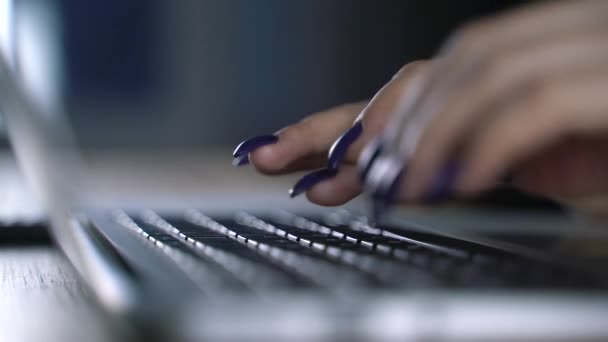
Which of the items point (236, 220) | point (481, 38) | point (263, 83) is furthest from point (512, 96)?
point (263, 83)

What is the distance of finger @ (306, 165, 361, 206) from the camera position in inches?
24.0

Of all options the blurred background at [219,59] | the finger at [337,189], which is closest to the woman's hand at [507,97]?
the finger at [337,189]

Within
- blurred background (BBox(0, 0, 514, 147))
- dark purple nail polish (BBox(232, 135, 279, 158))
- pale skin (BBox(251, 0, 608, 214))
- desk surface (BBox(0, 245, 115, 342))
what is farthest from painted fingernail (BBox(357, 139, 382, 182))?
blurred background (BBox(0, 0, 514, 147))

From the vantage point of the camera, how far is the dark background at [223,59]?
3.71 m

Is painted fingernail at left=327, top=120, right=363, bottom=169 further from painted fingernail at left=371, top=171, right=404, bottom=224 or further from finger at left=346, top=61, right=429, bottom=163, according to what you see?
painted fingernail at left=371, top=171, right=404, bottom=224

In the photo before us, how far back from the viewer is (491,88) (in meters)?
0.35

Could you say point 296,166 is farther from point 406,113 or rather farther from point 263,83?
point 263,83

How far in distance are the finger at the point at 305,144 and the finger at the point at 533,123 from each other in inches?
11.7

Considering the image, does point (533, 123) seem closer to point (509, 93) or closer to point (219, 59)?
point (509, 93)

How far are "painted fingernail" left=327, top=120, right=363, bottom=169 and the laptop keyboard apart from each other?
0.20ft

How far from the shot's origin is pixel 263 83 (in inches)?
158

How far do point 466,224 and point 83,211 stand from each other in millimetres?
323

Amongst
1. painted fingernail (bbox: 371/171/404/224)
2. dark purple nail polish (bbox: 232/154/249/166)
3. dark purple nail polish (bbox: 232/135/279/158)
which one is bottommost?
dark purple nail polish (bbox: 232/154/249/166)

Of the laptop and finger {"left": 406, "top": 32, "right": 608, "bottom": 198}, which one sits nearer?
the laptop
